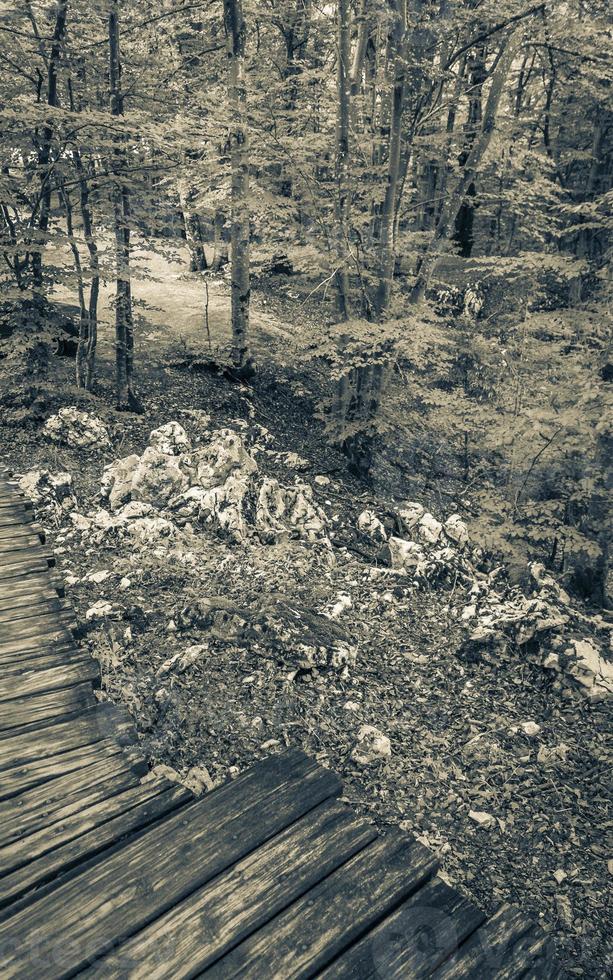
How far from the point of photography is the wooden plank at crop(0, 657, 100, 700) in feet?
11.7

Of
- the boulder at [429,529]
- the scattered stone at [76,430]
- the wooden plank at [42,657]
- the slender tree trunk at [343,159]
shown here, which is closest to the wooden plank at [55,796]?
the wooden plank at [42,657]

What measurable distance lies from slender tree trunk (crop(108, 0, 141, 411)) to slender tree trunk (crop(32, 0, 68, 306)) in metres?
0.82

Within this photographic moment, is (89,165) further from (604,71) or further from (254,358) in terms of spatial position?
(604,71)

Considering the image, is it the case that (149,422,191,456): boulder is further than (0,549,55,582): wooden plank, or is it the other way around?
(149,422,191,456): boulder

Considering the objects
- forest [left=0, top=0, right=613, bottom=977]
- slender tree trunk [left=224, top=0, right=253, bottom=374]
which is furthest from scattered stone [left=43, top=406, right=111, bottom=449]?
slender tree trunk [left=224, top=0, right=253, bottom=374]

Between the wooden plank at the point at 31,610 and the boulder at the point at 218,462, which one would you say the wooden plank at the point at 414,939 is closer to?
the wooden plank at the point at 31,610

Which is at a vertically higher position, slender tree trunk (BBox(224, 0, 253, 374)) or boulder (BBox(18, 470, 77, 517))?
slender tree trunk (BBox(224, 0, 253, 374))

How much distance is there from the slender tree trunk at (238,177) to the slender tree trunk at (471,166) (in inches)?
141

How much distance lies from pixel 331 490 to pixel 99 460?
408cm

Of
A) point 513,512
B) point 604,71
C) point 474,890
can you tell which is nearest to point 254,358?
point 513,512

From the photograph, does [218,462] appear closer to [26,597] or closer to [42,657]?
[26,597]

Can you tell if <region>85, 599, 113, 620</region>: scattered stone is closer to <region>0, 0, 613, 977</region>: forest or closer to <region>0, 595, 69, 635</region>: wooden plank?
<region>0, 0, 613, 977</region>: forest

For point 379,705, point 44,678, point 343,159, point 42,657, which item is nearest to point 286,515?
point 379,705

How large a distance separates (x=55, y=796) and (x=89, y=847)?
0.40 meters
